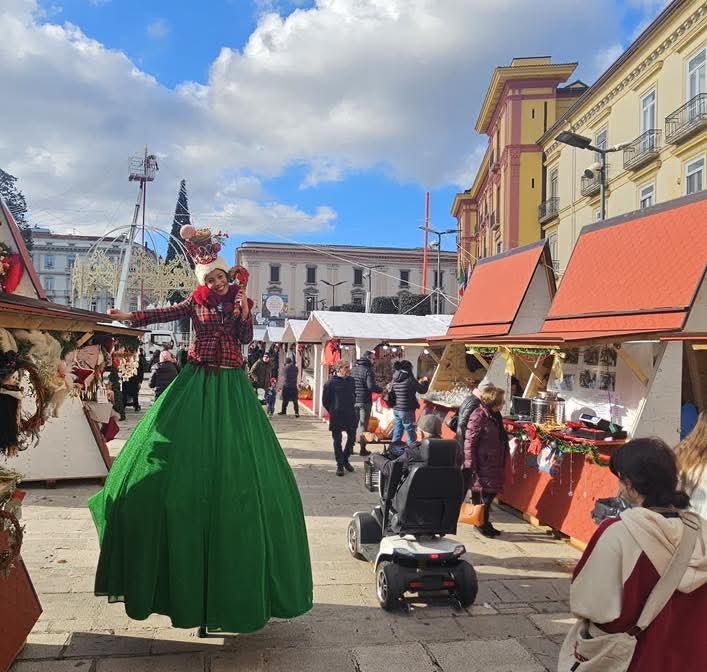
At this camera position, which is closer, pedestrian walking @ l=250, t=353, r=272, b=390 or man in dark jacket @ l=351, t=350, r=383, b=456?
man in dark jacket @ l=351, t=350, r=383, b=456

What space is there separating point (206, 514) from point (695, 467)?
2.38m

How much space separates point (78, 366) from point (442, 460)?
3519 mm

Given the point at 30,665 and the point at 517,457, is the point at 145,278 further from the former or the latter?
the point at 30,665

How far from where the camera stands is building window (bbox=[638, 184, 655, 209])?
20.9 m

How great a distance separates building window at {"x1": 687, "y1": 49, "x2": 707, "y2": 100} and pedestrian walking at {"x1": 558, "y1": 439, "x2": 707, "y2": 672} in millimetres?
19492

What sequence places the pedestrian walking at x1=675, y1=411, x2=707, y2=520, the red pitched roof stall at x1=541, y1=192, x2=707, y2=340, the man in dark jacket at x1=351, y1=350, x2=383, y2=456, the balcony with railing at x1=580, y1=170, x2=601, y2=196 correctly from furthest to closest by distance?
the balcony with railing at x1=580, y1=170, x2=601, y2=196
the man in dark jacket at x1=351, y1=350, x2=383, y2=456
the red pitched roof stall at x1=541, y1=192, x2=707, y2=340
the pedestrian walking at x1=675, y1=411, x2=707, y2=520

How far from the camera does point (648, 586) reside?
6.65 feet

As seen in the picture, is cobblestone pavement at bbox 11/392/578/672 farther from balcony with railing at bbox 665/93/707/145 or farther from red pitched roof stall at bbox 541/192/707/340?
balcony with railing at bbox 665/93/707/145

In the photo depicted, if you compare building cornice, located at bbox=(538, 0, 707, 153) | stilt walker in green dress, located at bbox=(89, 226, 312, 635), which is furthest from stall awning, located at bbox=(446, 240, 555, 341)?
building cornice, located at bbox=(538, 0, 707, 153)

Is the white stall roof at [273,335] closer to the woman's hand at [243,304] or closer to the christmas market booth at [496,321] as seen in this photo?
the christmas market booth at [496,321]

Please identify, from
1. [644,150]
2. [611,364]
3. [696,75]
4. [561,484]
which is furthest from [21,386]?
[644,150]

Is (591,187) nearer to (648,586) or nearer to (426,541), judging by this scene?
(426,541)

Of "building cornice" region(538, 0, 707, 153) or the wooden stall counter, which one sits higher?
"building cornice" region(538, 0, 707, 153)

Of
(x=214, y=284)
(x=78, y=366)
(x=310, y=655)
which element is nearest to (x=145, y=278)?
(x=78, y=366)
